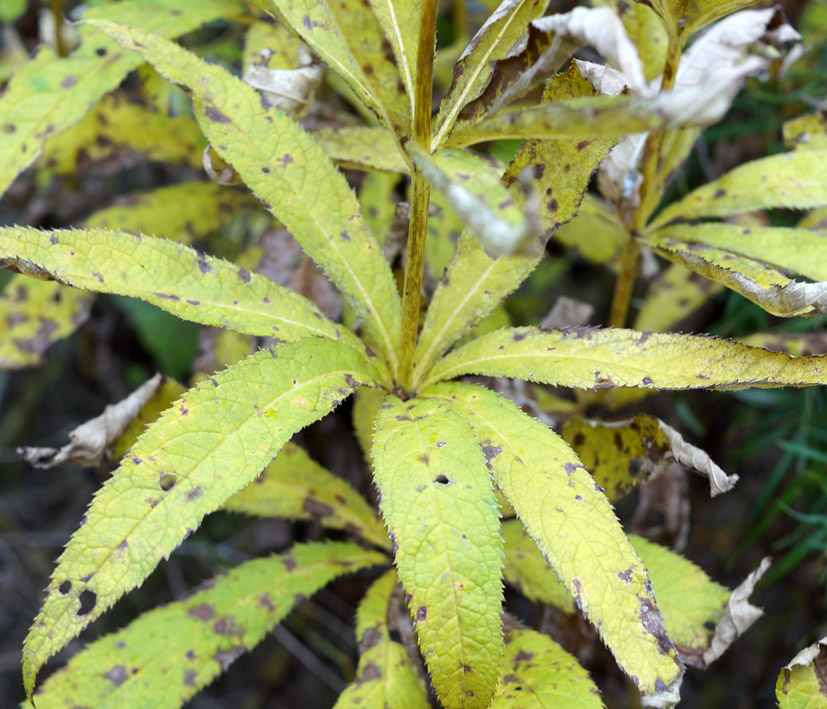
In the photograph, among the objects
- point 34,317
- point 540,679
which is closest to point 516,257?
point 540,679

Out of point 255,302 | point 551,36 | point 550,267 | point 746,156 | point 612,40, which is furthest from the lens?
point 550,267

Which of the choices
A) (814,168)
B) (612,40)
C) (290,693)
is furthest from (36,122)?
(290,693)

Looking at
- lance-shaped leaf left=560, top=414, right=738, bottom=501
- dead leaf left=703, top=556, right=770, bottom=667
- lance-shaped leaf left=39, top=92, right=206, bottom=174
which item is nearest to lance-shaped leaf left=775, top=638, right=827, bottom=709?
dead leaf left=703, top=556, right=770, bottom=667

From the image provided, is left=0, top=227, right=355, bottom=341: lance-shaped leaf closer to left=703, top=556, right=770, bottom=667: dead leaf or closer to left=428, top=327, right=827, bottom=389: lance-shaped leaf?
left=428, top=327, right=827, bottom=389: lance-shaped leaf

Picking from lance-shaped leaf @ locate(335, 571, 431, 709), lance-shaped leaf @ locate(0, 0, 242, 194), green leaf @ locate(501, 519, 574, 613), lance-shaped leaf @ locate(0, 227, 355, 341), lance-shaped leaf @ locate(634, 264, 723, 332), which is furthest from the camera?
lance-shaped leaf @ locate(634, 264, 723, 332)

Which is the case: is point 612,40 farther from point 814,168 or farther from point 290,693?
point 290,693

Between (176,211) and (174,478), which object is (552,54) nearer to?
(174,478)
